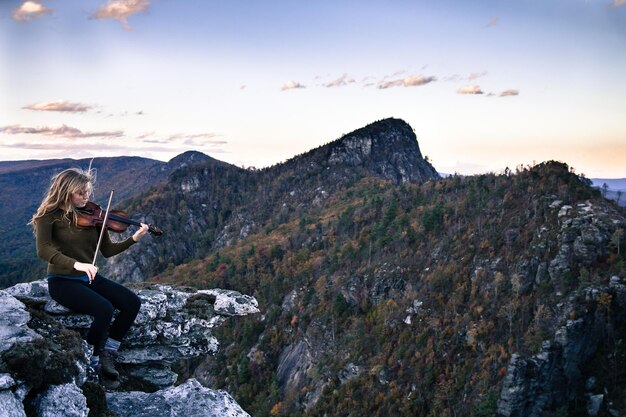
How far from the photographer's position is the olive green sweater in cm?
831

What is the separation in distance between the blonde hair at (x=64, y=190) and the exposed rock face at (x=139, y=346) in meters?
1.92

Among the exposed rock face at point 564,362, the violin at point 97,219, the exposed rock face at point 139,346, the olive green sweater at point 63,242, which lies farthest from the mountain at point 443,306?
the olive green sweater at point 63,242

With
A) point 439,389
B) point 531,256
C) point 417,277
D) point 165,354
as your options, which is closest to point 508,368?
point 439,389

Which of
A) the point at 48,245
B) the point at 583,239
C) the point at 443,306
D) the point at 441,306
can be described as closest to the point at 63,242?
the point at 48,245

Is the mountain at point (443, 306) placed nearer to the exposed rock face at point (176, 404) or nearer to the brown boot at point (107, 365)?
the exposed rock face at point (176, 404)

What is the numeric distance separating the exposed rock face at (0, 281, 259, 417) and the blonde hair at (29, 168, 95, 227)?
1.92 metres

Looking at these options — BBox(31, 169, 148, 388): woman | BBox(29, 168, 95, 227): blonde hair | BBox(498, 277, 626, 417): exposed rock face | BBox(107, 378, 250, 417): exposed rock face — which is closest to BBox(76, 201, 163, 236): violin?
BBox(31, 169, 148, 388): woman

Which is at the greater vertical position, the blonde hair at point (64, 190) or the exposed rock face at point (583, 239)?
the blonde hair at point (64, 190)

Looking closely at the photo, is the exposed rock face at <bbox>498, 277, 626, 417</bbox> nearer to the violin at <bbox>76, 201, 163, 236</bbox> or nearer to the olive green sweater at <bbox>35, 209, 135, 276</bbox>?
the violin at <bbox>76, 201, 163, 236</bbox>

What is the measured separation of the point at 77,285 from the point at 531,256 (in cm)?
7485

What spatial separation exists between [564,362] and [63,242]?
225ft

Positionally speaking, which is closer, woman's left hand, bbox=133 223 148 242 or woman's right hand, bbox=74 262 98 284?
woman's right hand, bbox=74 262 98 284

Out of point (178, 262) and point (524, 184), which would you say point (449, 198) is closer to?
point (524, 184)

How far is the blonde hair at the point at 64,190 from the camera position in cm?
826
